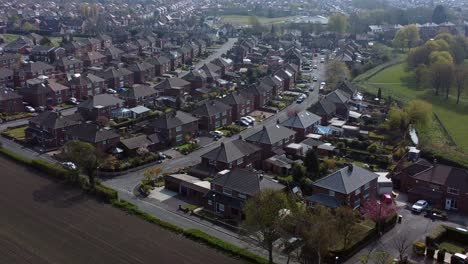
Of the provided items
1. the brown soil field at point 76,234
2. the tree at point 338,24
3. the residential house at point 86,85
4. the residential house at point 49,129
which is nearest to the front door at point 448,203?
the brown soil field at point 76,234

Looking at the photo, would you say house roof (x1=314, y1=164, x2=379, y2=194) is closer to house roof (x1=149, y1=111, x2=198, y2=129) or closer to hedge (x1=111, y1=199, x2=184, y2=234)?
hedge (x1=111, y1=199, x2=184, y2=234)

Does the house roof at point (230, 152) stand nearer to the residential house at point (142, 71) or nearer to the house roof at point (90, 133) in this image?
the house roof at point (90, 133)

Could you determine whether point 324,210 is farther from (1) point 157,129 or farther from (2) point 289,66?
(2) point 289,66

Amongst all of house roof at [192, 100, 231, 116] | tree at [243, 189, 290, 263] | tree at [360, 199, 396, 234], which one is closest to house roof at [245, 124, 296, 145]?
house roof at [192, 100, 231, 116]

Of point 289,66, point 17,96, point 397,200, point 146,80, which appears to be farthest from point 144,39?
point 397,200

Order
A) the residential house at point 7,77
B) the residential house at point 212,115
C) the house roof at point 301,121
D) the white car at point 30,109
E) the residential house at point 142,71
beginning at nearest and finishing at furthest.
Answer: the house roof at point 301,121 → the residential house at point 212,115 → the white car at point 30,109 → the residential house at point 7,77 → the residential house at point 142,71

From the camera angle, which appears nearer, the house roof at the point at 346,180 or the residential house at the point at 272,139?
the house roof at the point at 346,180
